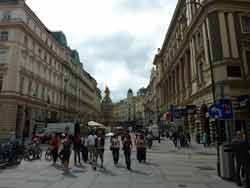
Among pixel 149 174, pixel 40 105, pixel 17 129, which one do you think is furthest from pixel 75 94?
pixel 149 174

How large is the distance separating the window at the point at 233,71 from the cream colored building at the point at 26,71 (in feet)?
88.4

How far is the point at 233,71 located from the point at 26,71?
3097cm

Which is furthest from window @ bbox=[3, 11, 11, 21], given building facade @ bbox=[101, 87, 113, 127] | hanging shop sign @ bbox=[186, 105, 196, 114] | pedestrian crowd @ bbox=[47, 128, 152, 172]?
building facade @ bbox=[101, 87, 113, 127]

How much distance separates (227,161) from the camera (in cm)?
912

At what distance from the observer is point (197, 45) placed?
98.0ft

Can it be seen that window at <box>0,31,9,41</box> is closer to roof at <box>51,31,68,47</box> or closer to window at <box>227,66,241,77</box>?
roof at <box>51,31,68,47</box>

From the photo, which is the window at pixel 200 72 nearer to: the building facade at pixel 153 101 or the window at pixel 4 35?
the window at pixel 4 35

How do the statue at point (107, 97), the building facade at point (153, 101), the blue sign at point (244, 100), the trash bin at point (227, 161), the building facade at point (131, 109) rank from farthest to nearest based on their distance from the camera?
the building facade at point (131, 109) < the statue at point (107, 97) < the building facade at point (153, 101) < the blue sign at point (244, 100) < the trash bin at point (227, 161)

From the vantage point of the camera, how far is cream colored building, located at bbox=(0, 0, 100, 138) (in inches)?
1276

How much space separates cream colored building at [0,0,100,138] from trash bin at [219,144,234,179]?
2647cm

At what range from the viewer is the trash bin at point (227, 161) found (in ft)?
29.7

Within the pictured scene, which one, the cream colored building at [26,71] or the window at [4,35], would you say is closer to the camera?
the cream colored building at [26,71]

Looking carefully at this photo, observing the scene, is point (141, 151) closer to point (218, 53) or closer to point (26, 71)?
point (218, 53)

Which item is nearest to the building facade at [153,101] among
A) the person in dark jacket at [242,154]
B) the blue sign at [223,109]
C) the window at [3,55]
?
the window at [3,55]
